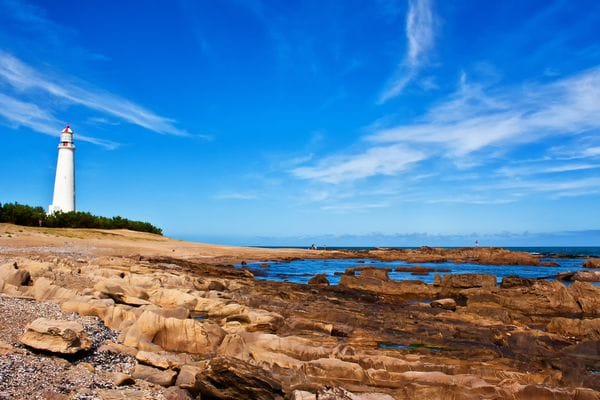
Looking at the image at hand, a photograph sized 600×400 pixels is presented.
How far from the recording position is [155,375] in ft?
32.5

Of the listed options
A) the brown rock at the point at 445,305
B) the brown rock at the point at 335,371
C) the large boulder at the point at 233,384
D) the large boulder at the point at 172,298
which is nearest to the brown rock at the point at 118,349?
the large boulder at the point at 233,384

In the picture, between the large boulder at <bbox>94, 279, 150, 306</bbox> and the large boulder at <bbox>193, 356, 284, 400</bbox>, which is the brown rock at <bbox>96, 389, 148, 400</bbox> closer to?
the large boulder at <bbox>193, 356, 284, 400</bbox>

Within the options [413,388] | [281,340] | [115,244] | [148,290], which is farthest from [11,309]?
[115,244]

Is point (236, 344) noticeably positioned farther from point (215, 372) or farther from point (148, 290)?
point (148, 290)

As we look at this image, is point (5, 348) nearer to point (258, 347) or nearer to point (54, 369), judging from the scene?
point (54, 369)

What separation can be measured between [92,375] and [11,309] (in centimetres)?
495

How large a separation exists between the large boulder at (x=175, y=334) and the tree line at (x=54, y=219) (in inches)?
1974

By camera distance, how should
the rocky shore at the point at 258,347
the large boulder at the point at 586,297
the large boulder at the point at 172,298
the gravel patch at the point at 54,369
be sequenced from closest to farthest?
the gravel patch at the point at 54,369, the rocky shore at the point at 258,347, the large boulder at the point at 172,298, the large boulder at the point at 586,297

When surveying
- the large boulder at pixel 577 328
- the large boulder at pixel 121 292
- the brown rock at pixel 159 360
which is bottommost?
the large boulder at pixel 577 328

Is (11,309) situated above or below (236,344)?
above

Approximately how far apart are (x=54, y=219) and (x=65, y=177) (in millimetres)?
7568

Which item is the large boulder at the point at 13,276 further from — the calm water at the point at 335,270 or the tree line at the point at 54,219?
the tree line at the point at 54,219

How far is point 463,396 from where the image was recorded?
950 centimetres

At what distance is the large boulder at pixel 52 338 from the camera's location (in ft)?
32.5
